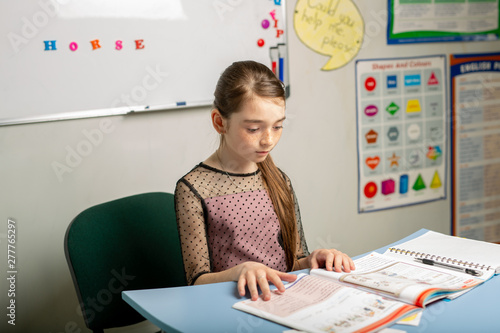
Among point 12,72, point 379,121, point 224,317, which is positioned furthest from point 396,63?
point 224,317

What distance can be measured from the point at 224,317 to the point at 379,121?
5.34ft

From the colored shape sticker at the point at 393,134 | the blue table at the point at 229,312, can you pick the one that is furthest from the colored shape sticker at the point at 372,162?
the blue table at the point at 229,312

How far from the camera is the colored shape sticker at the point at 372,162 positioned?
234cm

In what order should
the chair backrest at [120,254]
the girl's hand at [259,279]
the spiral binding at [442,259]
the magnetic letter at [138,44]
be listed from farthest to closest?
the magnetic letter at [138,44] → the chair backrest at [120,254] → the spiral binding at [442,259] → the girl's hand at [259,279]

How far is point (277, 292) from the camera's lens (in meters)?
1.01

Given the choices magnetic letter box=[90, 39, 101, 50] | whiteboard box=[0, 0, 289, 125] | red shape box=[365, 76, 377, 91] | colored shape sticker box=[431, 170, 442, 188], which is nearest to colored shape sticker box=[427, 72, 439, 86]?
red shape box=[365, 76, 377, 91]

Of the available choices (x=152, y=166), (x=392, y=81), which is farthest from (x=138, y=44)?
(x=392, y=81)

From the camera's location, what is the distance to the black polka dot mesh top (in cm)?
125

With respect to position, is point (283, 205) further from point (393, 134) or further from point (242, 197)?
point (393, 134)

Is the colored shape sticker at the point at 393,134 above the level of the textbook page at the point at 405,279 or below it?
above

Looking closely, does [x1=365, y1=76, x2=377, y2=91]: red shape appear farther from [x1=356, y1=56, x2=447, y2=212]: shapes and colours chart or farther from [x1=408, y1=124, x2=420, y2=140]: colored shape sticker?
[x1=408, y1=124, x2=420, y2=140]: colored shape sticker

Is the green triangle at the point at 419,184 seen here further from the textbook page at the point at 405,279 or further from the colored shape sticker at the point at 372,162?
the textbook page at the point at 405,279

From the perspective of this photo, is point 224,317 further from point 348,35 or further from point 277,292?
point 348,35

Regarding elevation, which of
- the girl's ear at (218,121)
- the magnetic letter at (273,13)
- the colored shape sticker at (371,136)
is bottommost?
the colored shape sticker at (371,136)
